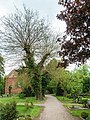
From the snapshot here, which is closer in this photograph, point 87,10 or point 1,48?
point 87,10

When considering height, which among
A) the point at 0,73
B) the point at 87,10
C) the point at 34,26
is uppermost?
the point at 34,26

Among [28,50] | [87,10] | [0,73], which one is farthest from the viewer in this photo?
[0,73]

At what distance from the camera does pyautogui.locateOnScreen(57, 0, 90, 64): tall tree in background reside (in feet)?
44.6

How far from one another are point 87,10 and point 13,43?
1309 inches

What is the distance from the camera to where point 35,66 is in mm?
46719

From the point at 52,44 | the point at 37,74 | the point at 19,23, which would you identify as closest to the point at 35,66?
the point at 37,74

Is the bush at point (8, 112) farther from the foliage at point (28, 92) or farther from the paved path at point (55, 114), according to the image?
the foliage at point (28, 92)

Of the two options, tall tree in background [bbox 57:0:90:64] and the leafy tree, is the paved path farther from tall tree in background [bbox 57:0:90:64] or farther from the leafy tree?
the leafy tree

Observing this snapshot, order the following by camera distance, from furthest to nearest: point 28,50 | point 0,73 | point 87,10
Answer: point 0,73
point 28,50
point 87,10

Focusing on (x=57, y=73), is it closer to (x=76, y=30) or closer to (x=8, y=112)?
(x=8, y=112)

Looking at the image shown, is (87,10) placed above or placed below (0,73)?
below

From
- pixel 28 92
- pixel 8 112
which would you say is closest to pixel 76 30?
pixel 8 112

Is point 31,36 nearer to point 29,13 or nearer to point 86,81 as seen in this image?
point 29,13

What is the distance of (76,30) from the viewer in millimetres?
14391
